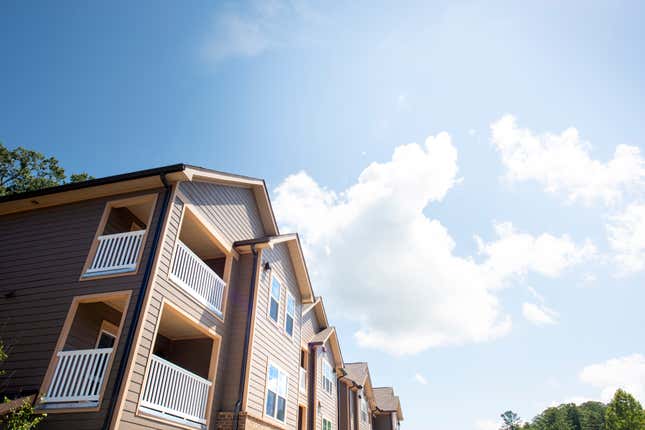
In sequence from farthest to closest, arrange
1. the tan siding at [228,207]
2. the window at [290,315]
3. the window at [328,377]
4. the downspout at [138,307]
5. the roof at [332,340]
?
the window at [328,377]
the roof at [332,340]
the window at [290,315]
the tan siding at [228,207]
the downspout at [138,307]

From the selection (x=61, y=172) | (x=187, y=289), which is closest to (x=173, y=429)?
(x=187, y=289)

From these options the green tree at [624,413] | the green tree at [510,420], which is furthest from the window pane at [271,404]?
the green tree at [510,420]

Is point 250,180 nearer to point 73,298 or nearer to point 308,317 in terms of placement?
point 73,298

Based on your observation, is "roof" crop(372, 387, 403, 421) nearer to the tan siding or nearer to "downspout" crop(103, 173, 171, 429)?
the tan siding

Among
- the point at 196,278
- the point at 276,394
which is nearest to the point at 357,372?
the point at 276,394

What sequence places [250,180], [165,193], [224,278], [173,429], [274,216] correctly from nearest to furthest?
[173,429] < [165,193] < [224,278] < [250,180] < [274,216]

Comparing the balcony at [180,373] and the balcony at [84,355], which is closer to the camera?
the balcony at [84,355]

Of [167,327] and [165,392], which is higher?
[167,327]

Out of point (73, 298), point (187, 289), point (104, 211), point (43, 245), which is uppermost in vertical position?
point (104, 211)

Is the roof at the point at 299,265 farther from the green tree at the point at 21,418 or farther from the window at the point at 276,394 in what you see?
the green tree at the point at 21,418

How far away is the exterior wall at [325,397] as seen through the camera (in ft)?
65.3

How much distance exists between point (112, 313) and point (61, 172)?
78.0 ft

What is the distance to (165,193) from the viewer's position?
11.0 meters

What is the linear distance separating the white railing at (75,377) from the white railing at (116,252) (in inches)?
82.8
